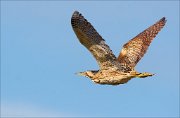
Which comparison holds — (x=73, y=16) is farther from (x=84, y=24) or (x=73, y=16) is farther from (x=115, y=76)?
(x=115, y=76)

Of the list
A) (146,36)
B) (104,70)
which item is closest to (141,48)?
(146,36)

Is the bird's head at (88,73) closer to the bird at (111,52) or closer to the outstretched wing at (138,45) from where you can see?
the bird at (111,52)

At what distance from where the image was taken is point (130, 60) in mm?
37406

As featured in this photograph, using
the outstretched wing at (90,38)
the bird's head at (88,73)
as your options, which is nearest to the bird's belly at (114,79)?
the bird's head at (88,73)

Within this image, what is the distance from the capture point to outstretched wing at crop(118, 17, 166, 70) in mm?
37562

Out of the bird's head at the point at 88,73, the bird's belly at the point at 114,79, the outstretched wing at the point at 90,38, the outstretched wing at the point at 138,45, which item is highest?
the outstretched wing at the point at 138,45

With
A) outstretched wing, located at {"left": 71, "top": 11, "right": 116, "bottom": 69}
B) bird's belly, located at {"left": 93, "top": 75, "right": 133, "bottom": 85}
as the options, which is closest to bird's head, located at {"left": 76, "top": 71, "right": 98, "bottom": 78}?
bird's belly, located at {"left": 93, "top": 75, "right": 133, "bottom": 85}

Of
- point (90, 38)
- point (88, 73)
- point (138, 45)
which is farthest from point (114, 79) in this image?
point (138, 45)

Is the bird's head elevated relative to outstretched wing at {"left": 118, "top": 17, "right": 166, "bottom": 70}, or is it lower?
lower

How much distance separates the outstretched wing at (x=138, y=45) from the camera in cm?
3756

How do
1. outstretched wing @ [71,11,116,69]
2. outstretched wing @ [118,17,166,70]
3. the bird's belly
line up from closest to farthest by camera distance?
1. outstretched wing @ [71,11,116,69]
2. the bird's belly
3. outstretched wing @ [118,17,166,70]

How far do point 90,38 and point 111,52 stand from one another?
1.45 meters

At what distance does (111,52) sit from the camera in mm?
34812

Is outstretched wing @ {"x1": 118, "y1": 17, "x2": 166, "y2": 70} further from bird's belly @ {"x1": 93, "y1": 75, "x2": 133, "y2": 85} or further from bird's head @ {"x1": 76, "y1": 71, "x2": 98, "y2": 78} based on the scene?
bird's belly @ {"x1": 93, "y1": 75, "x2": 133, "y2": 85}
